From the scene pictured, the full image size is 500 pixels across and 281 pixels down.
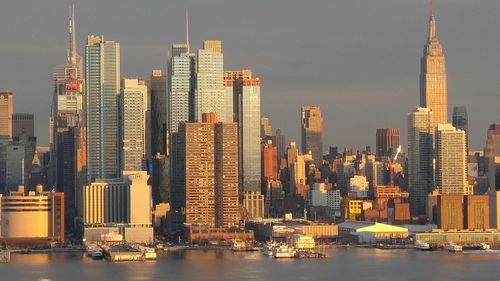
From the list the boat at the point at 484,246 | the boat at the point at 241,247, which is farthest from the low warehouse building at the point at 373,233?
the boat at the point at 241,247

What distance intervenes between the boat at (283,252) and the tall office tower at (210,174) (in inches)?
1164

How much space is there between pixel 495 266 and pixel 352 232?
1891 inches

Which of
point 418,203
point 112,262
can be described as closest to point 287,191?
point 418,203

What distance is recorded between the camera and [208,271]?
9775cm

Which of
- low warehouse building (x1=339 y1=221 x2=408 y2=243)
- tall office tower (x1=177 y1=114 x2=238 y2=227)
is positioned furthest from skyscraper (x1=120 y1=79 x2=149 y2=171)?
low warehouse building (x1=339 y1=221 x2=408 y2=243)

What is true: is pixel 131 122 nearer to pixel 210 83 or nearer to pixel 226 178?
pixel 210 83

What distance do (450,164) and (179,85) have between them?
3042 cm

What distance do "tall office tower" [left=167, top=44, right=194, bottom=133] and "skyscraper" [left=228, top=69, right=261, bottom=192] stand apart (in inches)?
252

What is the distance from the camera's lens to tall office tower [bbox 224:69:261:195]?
574 feet

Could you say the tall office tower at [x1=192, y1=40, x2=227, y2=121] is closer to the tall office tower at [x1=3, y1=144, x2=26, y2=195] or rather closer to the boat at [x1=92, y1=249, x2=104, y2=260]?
the tall office tower at [x1=3, y1=144, x2=26, y2=195]

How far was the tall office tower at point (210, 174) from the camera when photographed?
15250cm

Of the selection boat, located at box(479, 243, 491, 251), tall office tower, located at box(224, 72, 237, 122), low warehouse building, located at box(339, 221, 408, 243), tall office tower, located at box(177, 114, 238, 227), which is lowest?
boat, located at box(479, 243, 491, 251)

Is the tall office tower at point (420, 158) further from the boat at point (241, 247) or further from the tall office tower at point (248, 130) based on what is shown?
the boat at point (241, 247)

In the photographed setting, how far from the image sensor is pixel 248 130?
176 meters
